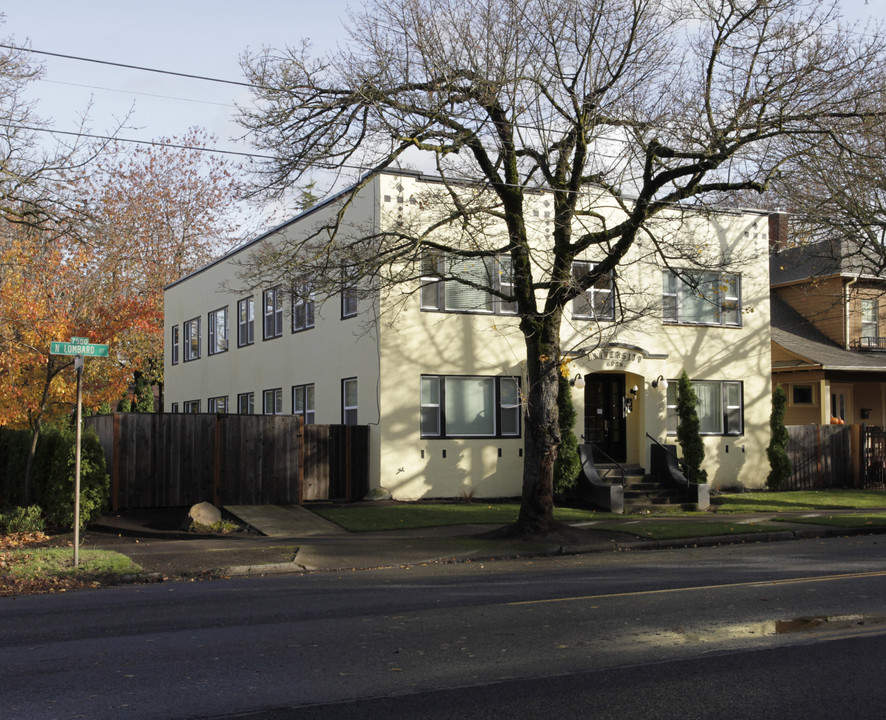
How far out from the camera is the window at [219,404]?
31.5 meters

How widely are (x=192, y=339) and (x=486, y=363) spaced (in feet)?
49.6

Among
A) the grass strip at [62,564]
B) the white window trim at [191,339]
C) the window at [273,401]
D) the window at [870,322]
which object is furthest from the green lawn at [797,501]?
the white window trim at [191,339]

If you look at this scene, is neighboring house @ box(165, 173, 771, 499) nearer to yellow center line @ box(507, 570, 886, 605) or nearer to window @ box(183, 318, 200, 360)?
window @ box(183, 318, 200, 360)

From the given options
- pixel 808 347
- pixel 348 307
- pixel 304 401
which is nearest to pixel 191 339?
pixel 304 401

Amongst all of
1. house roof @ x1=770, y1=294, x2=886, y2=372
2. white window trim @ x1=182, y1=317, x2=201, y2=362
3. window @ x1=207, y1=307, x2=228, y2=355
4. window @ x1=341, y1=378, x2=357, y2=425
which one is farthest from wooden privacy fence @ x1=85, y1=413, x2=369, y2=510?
house roof @ x1=770, y1=294, x2=886, y2=372

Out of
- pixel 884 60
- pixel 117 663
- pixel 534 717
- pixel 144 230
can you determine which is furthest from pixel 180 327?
pixel 534 717

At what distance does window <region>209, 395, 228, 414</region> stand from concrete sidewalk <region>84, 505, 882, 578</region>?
36.4ft

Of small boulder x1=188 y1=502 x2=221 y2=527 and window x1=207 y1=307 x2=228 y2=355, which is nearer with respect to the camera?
small boulder x1=188 y1=502 x2=221 y2=527

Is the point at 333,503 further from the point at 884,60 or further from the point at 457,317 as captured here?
the point at 884,60

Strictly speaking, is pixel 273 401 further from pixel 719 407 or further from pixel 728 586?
pixel 728 586

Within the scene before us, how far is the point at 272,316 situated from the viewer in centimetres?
2820

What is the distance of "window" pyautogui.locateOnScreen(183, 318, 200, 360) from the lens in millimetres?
33969

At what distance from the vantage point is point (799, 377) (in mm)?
30703

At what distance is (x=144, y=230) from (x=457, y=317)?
1030 inches
